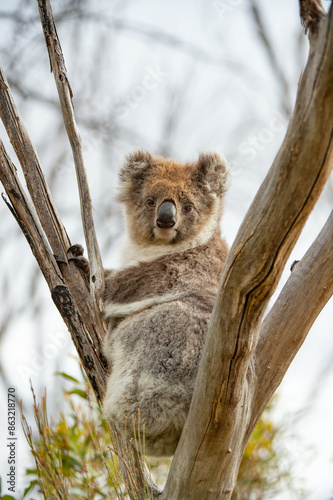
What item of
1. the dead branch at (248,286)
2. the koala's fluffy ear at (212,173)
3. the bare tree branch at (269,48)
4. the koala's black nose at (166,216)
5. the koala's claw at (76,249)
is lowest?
the dead branch at (248,286)

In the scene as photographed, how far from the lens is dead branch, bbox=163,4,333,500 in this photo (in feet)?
5.88

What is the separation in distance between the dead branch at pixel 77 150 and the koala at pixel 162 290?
0.41 feet

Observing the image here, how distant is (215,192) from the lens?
3955 millimetres

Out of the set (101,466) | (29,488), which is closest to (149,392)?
(29,488)

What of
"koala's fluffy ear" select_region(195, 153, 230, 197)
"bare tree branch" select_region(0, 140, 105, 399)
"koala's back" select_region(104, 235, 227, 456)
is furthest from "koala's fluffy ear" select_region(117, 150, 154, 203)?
"bare tree branch" select_region(0, 140, 105, 399)

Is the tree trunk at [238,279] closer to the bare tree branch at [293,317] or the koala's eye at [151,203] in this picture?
the bare tree branch at [293,317]

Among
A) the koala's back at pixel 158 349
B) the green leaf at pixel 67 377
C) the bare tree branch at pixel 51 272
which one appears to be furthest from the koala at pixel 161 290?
the green leaf at pixel 67 377

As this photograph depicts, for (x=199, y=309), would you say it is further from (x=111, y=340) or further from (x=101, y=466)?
(x=101, y=466)

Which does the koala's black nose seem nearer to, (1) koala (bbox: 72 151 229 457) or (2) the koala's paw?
(1) koala (bbox: 72 151 229 457)

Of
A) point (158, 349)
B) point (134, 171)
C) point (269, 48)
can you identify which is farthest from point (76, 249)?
point (269, 48)

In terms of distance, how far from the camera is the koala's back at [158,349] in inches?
111

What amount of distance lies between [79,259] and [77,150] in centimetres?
65

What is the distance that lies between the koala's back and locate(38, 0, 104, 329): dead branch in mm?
132

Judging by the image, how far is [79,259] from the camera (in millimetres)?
3197
